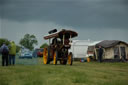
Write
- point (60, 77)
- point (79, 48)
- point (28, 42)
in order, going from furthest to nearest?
point (28, 42) < point (79, 48) < point (60, 77)

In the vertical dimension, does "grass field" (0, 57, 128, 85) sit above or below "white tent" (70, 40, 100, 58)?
below

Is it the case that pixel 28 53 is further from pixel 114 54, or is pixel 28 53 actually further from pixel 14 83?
pixel 14 83

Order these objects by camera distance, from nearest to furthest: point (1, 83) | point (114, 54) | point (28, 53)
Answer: point (1, 83)
point (114, 54)
point (28, 53)

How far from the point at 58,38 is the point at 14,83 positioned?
41.0 ft

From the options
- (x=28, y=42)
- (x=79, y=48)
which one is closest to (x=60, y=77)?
(x=79, y=48)

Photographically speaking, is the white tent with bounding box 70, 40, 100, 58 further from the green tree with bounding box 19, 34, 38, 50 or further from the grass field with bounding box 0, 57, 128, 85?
the green tree with bounding box 19, 34, 38, 50

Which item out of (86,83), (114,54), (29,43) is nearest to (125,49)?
(114,54)

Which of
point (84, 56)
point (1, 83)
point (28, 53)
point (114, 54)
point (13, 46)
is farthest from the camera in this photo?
point (28, 53)

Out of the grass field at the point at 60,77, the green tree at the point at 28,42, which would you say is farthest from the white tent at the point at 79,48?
the green tree at the point at 28,42

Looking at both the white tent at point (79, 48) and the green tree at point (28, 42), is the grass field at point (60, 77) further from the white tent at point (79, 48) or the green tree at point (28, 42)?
the green tree at point (28, 42)

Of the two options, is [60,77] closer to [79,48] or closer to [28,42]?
[79,48]

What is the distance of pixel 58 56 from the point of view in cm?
1991

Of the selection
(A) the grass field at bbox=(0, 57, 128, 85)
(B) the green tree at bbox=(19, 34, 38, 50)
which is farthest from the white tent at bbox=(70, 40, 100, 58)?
(B) the green tree at bbox=(19, 34, 38, 50)

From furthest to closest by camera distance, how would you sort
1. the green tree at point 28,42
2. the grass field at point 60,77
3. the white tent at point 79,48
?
the green tree at point 28,42
the white tent at point 79,48
the grass field at point 60,77
